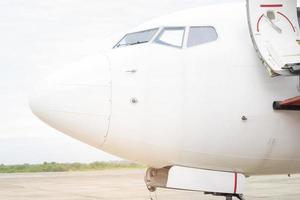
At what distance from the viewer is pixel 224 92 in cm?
899

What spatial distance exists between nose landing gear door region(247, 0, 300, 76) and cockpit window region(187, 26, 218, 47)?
0.68 metres

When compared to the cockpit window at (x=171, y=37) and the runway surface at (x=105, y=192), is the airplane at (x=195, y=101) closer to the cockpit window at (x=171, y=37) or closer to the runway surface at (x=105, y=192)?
the cockpit window at (x=171, y=37)

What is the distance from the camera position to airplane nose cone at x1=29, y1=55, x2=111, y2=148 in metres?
8.70

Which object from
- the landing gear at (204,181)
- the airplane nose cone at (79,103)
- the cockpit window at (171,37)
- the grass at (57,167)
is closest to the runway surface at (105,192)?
the landing gear at (204,181)

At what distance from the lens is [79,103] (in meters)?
8.70

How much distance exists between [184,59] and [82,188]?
13.7 meters

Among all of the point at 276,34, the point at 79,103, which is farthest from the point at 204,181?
the point at 276,34

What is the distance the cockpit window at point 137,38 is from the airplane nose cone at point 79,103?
38.0 inches

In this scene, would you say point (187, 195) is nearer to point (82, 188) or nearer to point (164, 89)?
point (82, 188)

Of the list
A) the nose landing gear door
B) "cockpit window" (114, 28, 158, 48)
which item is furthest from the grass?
the nose landing gear door

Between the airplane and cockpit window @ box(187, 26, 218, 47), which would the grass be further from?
cockpit window @ box(187, 26, 218, 47)

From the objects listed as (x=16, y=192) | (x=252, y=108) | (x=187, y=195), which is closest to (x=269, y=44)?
(x=252, y=108)

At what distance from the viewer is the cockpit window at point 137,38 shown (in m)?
9.55

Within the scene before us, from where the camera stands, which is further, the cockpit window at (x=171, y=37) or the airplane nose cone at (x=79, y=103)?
the cockpit window at (x=171, y=37)
